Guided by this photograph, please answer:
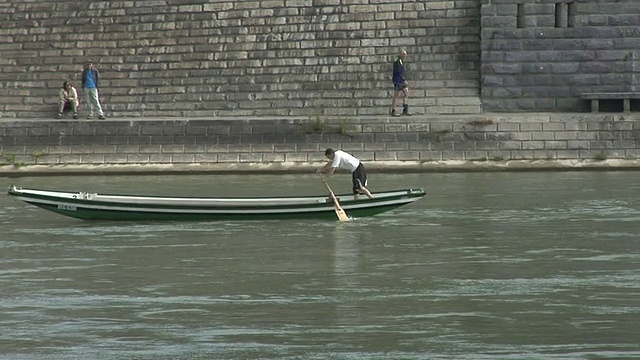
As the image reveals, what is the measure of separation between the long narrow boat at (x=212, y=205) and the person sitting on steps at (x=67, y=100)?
10.3 m

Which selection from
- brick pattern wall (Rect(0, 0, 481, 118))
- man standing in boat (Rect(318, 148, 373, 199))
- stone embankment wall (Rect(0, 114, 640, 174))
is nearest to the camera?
man standing in boat (Rect(318, 148, 373, 199))

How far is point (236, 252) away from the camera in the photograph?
2023 centimetres

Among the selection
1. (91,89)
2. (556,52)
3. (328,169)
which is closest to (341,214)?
(328,169)

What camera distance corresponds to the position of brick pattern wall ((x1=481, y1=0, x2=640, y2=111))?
31828 mm

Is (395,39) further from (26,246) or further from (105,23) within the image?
(26,246)

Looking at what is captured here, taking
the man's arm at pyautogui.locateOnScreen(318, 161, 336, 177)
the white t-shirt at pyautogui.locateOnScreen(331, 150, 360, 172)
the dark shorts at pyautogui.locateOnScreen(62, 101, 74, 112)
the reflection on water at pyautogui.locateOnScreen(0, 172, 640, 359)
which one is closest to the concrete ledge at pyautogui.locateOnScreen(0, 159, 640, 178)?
the dark shorts at pyautogui.locateOnScreen(62, 101, 74, 112)

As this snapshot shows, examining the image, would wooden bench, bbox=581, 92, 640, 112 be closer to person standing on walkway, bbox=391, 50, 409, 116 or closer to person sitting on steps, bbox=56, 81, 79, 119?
person standing on walkway, bbox=391, 50, 409, 116

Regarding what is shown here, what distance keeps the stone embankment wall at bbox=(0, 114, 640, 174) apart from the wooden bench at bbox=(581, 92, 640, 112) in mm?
952

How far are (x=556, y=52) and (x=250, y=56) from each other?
674cm

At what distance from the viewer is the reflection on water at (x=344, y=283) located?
46.7ft

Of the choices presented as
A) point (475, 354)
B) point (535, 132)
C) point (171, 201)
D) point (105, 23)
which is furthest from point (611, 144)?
point (475, 354)

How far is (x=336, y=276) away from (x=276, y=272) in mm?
815

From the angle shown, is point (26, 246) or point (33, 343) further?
point (26, 246)

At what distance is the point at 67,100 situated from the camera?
3341cm
